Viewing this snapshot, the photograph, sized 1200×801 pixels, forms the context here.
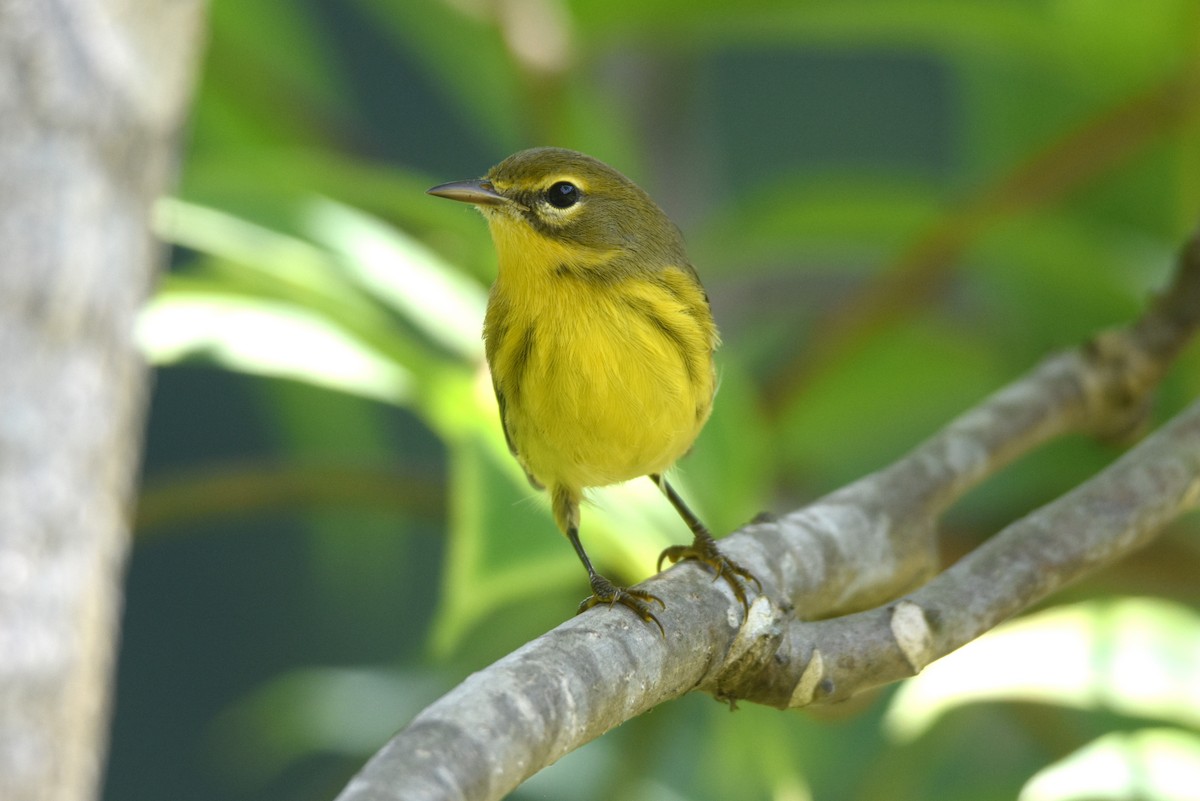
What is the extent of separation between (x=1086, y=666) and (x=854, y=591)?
0.74 meters

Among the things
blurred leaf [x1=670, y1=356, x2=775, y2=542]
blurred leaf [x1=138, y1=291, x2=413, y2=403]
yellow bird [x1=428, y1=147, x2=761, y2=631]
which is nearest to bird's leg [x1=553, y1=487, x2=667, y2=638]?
yellow bird [x1=428, y1=147, x2=761, y2=631]

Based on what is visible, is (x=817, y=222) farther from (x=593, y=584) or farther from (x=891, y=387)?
(x=593, y=584)

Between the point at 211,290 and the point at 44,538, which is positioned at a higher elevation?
the point at 211,290

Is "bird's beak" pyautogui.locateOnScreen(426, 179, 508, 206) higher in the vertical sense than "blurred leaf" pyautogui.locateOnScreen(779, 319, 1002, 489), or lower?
lower

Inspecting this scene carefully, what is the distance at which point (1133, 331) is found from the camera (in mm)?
1860

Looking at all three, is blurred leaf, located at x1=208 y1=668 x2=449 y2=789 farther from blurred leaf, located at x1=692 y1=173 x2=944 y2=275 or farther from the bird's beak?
the bird's beak

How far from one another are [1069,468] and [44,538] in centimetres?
225

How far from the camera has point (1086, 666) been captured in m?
2.11

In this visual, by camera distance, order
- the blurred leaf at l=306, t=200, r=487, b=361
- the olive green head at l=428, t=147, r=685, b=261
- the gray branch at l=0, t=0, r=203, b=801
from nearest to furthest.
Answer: the gray branch at l=0, t=0, r=203, b=801 → the olive green head at l=428, t=147, r=685, b=261 → the blurred leaf at l=306, t=200, r=487, b=361

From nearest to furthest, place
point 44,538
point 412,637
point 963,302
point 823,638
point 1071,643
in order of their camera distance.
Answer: point 823,638 < point 44,538 < point 1071,643 < point 963,302 < point 412,637

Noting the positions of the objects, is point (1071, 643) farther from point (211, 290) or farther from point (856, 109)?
point (856, 109)

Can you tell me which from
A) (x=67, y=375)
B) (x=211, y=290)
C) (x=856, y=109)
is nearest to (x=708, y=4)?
(x=211, y=290)

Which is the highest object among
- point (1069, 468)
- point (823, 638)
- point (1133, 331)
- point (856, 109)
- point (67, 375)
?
point (856, 109)

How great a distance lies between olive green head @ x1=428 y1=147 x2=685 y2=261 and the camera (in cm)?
187
